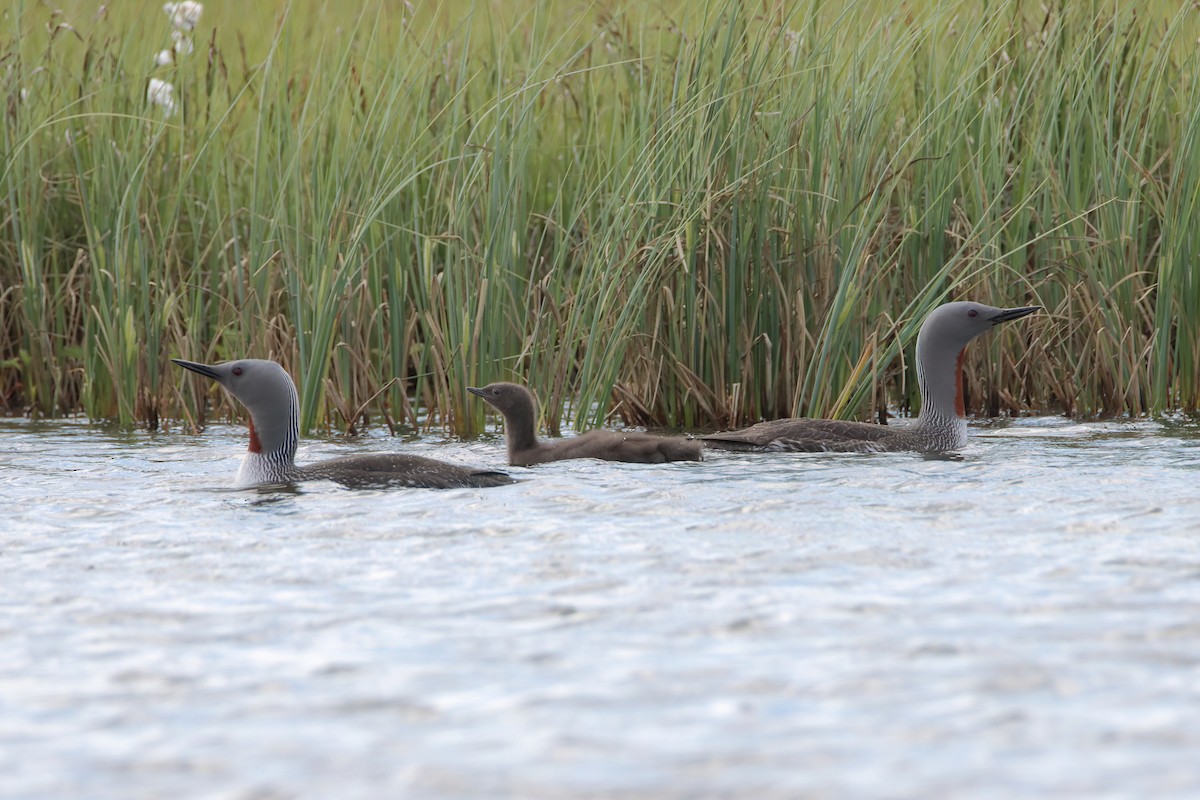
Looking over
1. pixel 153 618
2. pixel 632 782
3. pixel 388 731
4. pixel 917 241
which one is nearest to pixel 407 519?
pixel 153 618

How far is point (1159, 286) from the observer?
27.9ft

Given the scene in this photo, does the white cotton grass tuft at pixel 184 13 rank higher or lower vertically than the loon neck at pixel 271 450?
higher

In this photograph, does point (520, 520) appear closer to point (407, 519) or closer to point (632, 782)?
point (407, 519)

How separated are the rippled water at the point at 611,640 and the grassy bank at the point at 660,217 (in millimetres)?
2035

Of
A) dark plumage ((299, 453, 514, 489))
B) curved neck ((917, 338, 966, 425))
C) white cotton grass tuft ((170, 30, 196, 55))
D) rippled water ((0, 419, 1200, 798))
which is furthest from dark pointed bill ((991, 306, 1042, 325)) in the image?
white cotton grass tuft ((170, 30, 196, 55))

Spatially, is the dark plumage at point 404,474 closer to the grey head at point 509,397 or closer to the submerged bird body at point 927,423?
the grey head at point 509,397

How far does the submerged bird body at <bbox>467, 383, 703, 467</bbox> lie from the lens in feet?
23.9

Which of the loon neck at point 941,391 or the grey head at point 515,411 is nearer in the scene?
the grey head at point 515,411

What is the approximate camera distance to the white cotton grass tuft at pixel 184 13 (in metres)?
10.1

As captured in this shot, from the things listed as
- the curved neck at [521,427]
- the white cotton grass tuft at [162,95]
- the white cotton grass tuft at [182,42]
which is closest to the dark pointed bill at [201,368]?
the curved neck at [521,427]

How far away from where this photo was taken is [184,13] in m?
10.3

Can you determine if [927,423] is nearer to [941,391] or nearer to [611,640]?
[941,391]

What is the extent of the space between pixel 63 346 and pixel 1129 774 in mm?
7860

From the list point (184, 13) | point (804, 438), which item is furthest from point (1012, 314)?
point (184, 13)
